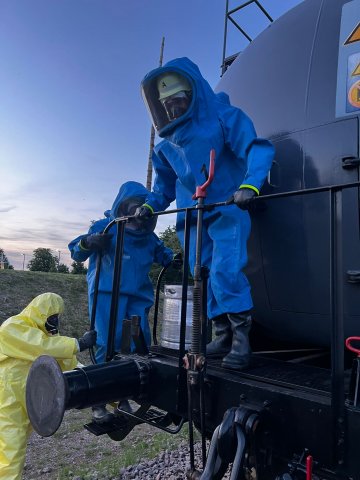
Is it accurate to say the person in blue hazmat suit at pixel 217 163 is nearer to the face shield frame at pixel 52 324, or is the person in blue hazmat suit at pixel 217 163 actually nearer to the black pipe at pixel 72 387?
the black pipe at pixel 72 387

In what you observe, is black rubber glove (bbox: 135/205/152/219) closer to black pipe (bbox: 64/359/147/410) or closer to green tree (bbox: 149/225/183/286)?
black pipe (bbox: 64/359/147/410)

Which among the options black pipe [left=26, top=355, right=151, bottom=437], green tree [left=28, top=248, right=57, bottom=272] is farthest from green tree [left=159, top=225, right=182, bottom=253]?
black pipe [left=26, top=355, right=151, bottom=437]

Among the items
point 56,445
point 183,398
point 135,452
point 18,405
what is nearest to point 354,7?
point 183,398

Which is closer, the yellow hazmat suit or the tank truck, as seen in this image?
the tank truck

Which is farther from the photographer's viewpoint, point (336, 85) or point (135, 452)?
point (135, 452)

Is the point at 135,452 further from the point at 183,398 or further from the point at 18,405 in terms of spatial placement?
the point at 183,398

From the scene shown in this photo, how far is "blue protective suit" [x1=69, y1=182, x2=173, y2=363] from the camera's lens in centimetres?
374

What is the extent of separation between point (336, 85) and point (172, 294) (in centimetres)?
149

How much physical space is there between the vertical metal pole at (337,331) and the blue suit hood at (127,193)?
7.43 feet

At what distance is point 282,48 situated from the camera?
276cm

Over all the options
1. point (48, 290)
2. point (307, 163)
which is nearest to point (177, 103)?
point (307, 163)

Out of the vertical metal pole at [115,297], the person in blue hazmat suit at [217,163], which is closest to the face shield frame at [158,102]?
the person in blue hazmat suit at [217,163]

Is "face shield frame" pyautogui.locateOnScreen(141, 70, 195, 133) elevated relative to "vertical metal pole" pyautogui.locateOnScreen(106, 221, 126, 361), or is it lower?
elevated

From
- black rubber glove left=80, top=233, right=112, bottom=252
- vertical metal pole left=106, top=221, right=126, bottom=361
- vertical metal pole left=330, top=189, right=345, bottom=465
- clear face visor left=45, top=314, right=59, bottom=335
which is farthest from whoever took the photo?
clear face visor left=45, top=314, right=59, bottom=335
